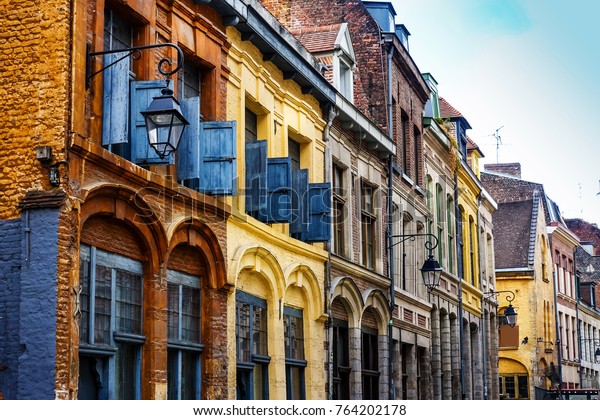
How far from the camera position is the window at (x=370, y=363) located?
2566cm

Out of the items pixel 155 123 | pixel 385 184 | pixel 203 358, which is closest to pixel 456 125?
pixel 385 184

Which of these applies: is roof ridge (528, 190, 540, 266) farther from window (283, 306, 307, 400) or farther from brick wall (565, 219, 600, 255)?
window (283, 306, 307, 400)

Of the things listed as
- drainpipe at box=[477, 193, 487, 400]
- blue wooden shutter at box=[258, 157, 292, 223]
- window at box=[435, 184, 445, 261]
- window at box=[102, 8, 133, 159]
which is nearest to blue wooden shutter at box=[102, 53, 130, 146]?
window at box=[102, 8, 133, 159]

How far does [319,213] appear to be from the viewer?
2105 centimetres

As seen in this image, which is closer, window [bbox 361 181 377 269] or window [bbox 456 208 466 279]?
window [bbox 361 181 377 269]

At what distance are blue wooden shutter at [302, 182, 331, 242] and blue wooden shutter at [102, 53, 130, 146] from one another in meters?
7.41

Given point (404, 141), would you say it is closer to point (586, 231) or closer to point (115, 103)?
point (115, 103)

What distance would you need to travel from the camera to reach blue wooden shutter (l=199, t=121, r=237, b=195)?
16.2 meters

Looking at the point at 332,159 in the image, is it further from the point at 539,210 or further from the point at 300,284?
the point at 539,210

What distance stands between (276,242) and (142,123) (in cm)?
605

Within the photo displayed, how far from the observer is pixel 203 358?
16812 millimetres

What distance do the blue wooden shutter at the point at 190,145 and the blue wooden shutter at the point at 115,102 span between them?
146cm

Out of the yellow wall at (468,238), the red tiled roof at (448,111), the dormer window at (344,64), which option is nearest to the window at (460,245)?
the yellow wall at (468,238)
